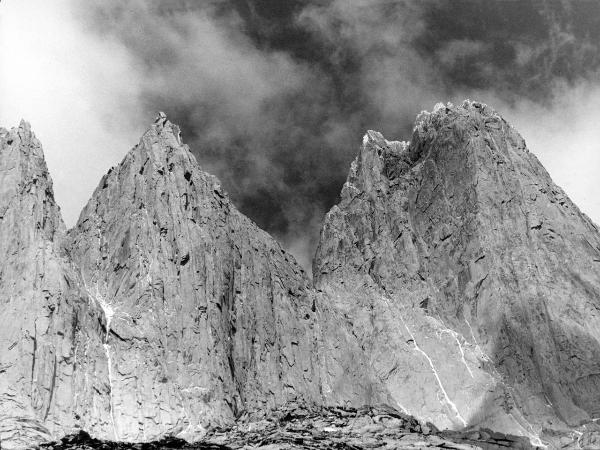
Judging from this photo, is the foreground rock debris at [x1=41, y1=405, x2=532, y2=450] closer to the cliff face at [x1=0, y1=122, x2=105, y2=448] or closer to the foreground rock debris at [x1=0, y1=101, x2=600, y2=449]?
the foreground rock debris at [x1=0, y1=101, x2=600, y2=449]

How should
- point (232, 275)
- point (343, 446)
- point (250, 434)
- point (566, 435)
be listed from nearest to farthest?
point (343, 446)
point (250, 434)
point (566, 435)
point (232, 275)

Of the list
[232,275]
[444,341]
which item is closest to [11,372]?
[232,275]

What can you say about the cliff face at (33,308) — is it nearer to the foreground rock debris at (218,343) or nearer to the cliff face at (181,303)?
the foreground rock debris at (218,343)

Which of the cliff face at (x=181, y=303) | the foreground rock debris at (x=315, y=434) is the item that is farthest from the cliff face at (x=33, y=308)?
the foreground rock debris at (x=315, y=434)

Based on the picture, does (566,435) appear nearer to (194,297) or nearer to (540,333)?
(540,333)

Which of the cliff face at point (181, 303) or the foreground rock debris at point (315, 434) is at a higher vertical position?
the cliff face at point (181, 303)

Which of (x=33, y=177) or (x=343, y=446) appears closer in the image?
(x=343, y=446)

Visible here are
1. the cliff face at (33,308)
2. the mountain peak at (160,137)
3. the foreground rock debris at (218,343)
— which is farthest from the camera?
the mountain peak at (160,137)
